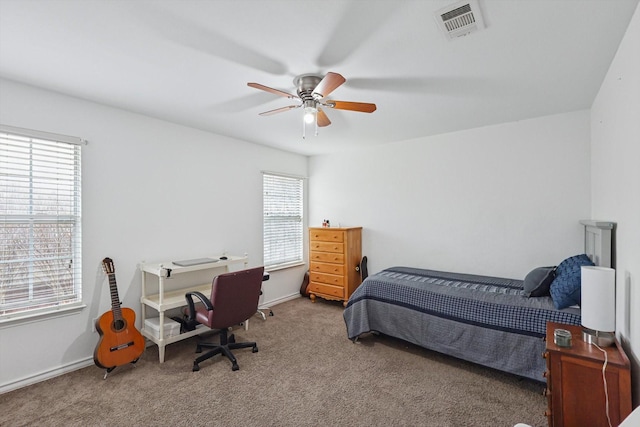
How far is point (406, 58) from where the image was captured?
6.65ft

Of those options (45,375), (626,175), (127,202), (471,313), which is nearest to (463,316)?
(471,313)

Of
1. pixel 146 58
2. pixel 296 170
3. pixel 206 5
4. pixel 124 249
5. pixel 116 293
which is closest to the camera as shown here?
pixel 206 5

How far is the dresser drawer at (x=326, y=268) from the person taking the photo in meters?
4.46

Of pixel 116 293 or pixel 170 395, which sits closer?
pixel 170 395

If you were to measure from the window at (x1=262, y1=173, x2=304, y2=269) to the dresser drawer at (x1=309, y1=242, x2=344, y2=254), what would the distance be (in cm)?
43

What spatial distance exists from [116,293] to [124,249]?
488 mm

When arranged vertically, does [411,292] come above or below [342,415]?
above

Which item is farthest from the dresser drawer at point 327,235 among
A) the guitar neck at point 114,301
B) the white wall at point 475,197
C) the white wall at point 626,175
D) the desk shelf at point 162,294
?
the white wall at point 626,175

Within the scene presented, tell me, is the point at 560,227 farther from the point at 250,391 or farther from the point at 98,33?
the point at 98,33

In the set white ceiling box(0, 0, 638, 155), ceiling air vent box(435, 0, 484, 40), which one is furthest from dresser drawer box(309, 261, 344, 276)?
ceiling air vent box(435, 0, 484, 40)

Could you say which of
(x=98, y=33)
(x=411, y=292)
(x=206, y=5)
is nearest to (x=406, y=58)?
(x=206, y=5)

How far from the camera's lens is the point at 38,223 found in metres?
2.52

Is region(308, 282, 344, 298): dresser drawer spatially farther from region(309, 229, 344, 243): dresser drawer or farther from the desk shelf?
the desk shelf

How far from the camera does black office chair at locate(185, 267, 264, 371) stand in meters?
2.64
